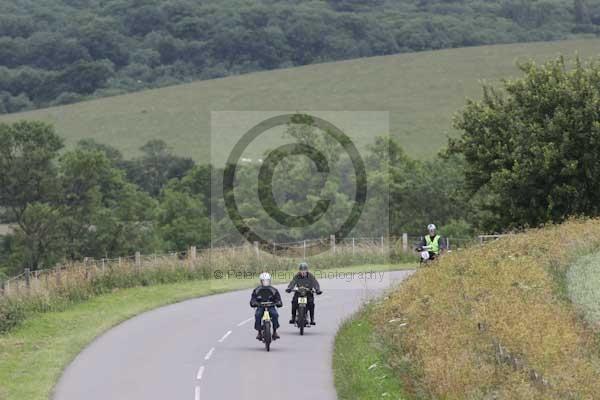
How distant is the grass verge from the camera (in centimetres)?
1905

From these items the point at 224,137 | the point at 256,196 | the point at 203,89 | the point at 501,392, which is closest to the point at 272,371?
the point at 501,392

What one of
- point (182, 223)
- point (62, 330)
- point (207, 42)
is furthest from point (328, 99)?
point (62, 330)

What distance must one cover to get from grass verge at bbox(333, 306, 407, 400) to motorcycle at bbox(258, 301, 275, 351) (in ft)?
5.06

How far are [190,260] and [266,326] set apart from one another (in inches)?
722

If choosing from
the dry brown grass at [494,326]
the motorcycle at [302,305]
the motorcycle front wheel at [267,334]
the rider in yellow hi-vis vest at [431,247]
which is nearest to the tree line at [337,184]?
the rider in yellow hi-vis vest at [431,247]

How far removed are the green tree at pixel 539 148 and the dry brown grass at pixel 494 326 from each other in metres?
13.0

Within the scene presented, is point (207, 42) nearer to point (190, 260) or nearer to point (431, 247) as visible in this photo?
point (190, 260)

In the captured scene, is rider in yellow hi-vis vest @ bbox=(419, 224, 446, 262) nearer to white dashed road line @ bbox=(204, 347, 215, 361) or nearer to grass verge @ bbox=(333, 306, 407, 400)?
grass verge @ bbox=(333, 306, 407, 400)

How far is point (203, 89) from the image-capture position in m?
139

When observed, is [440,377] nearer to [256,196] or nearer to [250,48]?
[256,196]

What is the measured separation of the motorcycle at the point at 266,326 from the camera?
25.3 m

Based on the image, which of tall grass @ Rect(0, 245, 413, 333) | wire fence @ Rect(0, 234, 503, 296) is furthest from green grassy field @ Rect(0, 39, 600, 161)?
tall grass @ Rect(0, 245, 413, 333)

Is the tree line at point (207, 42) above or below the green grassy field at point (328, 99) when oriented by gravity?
above

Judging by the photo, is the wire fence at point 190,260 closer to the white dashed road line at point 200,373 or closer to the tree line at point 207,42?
the white dashed road line at point 200,373
